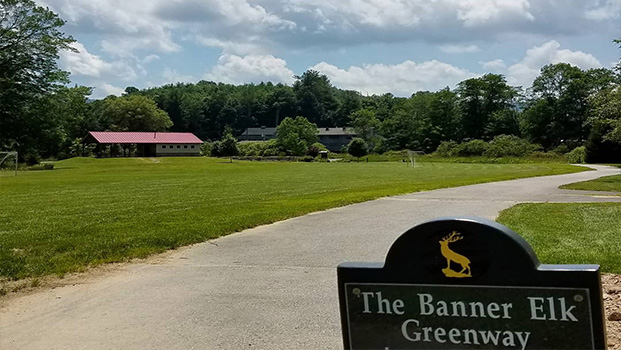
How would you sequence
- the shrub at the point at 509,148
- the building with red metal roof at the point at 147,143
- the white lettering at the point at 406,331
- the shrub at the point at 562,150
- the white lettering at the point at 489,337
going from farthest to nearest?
the building with red metal roof at the point at 147,143
the shrub at the point at 509,148
the shrub at the point at 562,150
the white lettering at the point at 406,331
the white lettering at the point at 489,337

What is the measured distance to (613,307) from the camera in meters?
5.38

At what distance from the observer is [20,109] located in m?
61.3

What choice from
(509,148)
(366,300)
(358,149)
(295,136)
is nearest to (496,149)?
Result: (509,148)

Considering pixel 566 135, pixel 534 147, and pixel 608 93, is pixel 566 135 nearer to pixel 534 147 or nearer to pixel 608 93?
pixel 534 147

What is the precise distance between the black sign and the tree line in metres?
29.3

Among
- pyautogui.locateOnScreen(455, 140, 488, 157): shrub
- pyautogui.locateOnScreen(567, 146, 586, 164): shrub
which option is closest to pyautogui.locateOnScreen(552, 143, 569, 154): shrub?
pyautogui.locateOnScreen(567, 146, 586, 164): shrub

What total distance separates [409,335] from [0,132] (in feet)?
220

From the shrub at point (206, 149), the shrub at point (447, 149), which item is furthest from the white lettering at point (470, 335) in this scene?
the shrub at point (206, 149)

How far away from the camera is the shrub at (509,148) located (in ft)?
285

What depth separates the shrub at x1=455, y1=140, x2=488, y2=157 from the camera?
90812mm

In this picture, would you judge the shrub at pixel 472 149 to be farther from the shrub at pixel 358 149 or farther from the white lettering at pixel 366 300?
the white lettering at pixel 366 300

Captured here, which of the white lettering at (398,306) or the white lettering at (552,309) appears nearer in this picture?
the white lettering at (552,309)

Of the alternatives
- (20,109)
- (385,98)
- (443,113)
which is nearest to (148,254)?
(20,109)

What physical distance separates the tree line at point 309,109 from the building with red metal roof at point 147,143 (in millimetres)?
4555
